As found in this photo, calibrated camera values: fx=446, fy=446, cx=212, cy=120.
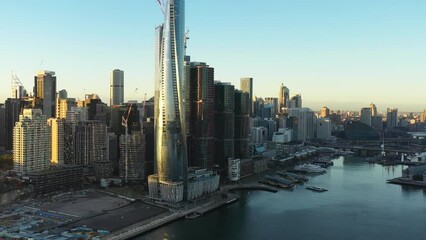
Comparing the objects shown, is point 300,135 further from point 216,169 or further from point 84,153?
point 84,153

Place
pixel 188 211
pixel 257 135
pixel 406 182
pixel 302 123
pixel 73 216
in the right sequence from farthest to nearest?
pixel 302 123 < pixel 257 135 < pixel 406 182 < pixel 188 211 < pixel 73 216

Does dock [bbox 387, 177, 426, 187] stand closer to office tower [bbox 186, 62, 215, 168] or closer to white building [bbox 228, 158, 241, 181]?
white building [bbox 228, 158, 241, 181]

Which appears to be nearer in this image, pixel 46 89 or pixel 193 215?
A: pixel 193 215

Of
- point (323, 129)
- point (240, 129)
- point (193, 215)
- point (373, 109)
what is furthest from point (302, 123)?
point (193, 215)

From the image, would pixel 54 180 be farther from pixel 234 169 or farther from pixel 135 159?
pixel 234 169

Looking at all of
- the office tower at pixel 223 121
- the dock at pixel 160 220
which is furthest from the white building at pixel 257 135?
the dock at pixel 160 220

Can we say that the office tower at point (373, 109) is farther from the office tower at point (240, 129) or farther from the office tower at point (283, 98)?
the office tower at point (240, 129)
